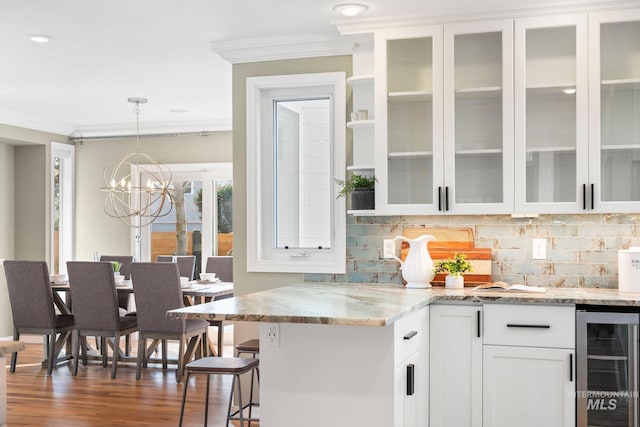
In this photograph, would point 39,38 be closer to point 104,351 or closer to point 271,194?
point 271,194

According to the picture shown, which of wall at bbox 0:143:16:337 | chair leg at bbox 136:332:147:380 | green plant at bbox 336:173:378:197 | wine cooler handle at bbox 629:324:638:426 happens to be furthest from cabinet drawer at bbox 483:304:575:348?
wall at bbox 0:143:16:337

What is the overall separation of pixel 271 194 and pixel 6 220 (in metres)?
4.55

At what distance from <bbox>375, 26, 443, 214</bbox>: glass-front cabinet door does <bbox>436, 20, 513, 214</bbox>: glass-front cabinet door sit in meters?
0.09

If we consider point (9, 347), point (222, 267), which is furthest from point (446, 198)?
point (222, 267)

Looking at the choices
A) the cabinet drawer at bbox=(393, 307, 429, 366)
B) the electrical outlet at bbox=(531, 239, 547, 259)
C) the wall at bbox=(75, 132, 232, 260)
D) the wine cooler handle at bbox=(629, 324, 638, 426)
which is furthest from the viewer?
the wall at bbox=(75, 132, 232, 260)

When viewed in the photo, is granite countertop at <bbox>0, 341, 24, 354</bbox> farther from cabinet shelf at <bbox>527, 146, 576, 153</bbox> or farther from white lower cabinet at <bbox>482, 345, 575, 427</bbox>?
cabinet shelf at <bbox>527, 146, 576, 153</bbox>

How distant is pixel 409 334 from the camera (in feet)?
10.3

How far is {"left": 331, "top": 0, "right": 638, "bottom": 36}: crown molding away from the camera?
377 cm

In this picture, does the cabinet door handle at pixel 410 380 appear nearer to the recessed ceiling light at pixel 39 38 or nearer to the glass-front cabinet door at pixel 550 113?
the glass-front cabinet door at pixel 550 113

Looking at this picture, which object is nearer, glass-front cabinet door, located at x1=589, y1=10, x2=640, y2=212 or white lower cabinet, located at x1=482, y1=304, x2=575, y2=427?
white lower cabinet, located at x1=482, y1=304, x2=575, y2=427

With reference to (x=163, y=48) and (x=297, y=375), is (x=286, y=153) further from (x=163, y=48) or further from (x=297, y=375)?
(x=297, y=375)

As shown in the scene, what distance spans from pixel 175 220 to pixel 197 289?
95.4 inches

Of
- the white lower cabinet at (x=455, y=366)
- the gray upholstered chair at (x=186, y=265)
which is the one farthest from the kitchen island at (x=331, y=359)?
the gray upholstered chair at (x=186, y=265)

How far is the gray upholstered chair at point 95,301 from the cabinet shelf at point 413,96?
3130 mm
